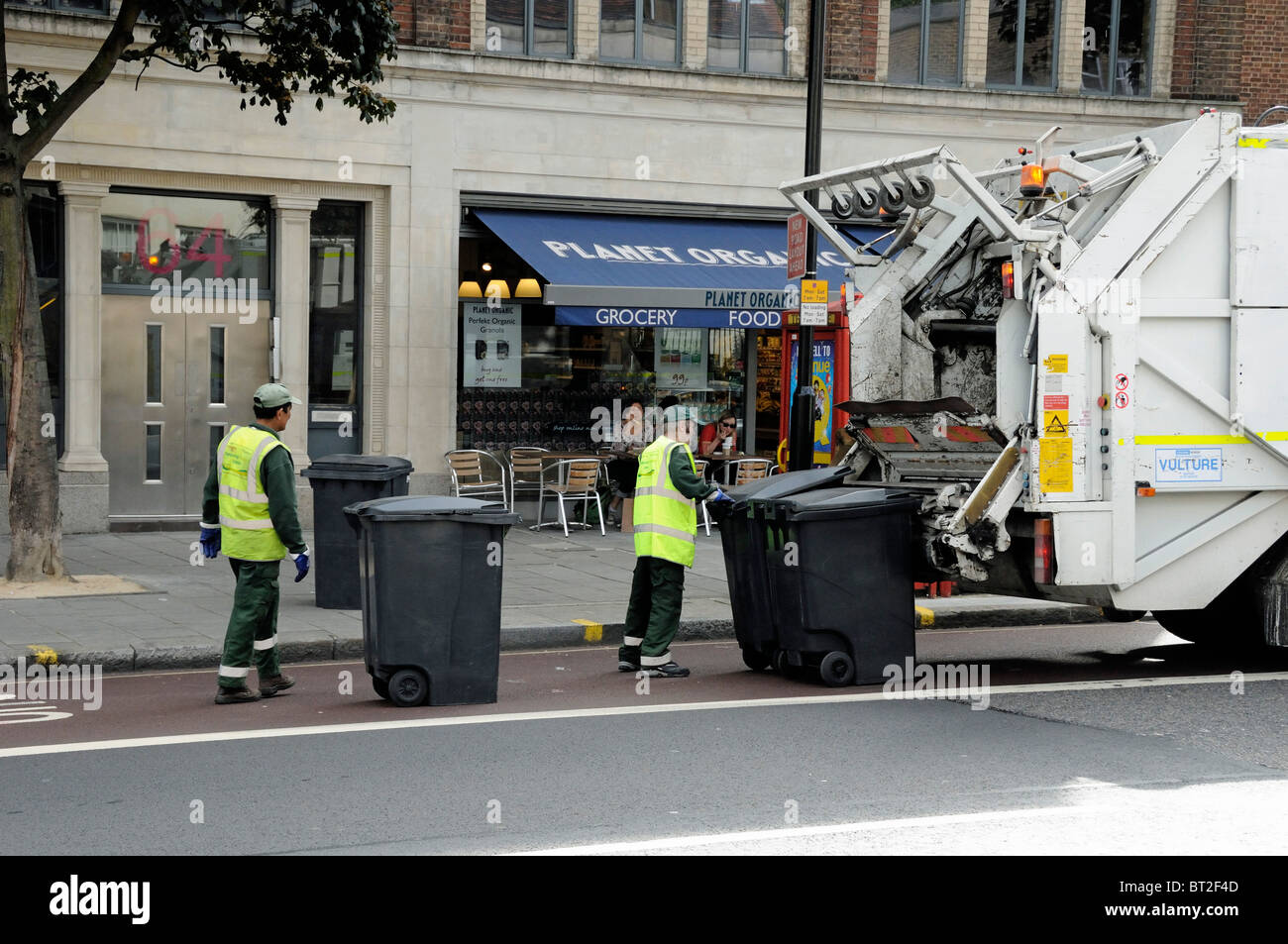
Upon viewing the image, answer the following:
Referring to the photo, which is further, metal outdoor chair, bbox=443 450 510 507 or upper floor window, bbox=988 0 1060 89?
upper floor window, bbox=988 0 1060 89

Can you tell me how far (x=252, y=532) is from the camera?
7.96m

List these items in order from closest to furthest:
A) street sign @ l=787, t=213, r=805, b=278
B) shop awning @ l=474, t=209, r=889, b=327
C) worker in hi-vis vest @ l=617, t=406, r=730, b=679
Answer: worker in hi-vis vest @ l=617, t=406, r=730, b=679 < street sign @ l=787, t=213, r=805, b=278 < shop awning @ l=474, t=209, r=889, b=327

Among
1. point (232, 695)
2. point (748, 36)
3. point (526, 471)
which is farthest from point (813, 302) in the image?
point (748, 36)

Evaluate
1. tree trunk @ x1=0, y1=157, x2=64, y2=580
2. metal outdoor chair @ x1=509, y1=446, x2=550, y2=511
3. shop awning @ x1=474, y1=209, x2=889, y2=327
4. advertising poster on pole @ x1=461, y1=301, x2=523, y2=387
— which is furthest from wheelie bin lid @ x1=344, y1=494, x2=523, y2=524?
advertising poster on pole @ x1=461, y1=301, x2=523, y2=387

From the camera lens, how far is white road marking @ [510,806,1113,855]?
5.25m

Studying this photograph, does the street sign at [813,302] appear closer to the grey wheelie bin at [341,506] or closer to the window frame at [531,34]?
the grey wheelie bin at [341,506]

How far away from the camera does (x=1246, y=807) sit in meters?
5.86

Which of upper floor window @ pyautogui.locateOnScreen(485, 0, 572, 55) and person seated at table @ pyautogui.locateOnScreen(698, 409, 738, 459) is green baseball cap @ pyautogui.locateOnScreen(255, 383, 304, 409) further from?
upper floor window @ pyautogui.locateOnScreen(485, 0, 572, 55)

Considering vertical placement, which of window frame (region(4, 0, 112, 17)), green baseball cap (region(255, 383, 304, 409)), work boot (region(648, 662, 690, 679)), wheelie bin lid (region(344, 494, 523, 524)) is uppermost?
window frame (region(4, 0, 112, 17))

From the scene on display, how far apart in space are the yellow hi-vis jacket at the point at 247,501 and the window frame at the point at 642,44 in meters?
9.84

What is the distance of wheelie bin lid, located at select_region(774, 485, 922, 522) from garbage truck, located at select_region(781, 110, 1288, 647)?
0.24 meters

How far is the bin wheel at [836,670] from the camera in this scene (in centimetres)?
838

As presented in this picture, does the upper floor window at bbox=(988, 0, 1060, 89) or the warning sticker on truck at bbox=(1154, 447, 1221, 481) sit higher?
the upper floor window at bbox=(988, 0, 1060, 89)

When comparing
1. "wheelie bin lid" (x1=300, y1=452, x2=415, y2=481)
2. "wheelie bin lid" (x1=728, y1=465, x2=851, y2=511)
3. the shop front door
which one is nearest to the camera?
"wheelie bin lid" (x1=728, y1=465, x2=851, y2=511)
